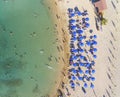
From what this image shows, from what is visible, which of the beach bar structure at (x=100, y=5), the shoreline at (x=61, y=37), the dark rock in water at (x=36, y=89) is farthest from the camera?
the dark rock in water at (x=36, y=89)

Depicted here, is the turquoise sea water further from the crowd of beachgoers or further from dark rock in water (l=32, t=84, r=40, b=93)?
the crowd of beachgoers

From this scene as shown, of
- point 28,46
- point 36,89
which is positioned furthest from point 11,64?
point 36,89

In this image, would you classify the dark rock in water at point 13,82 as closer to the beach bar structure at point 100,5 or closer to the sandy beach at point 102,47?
the sandy beach at point 102,47

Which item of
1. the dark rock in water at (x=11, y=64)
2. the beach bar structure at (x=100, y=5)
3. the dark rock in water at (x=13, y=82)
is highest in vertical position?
the beach bar structure at (x=100, y=5)

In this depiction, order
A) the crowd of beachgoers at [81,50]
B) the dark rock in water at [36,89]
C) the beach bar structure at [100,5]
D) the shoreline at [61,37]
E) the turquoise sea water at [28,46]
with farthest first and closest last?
the dark rock in water at [36,89], the turquoise sea water at [28,46], the shoreline at [61,37], the crowd of beachgoers at [81,50], the beach bar structure at [100,5]

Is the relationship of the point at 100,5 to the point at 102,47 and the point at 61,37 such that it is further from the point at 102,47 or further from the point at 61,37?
the point at 61,37

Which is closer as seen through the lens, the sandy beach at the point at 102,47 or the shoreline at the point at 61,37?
the sandy beach at the point at 102,47

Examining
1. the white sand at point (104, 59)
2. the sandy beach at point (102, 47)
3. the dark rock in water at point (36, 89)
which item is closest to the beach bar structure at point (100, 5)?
the sandy beach at point (102, 47)
